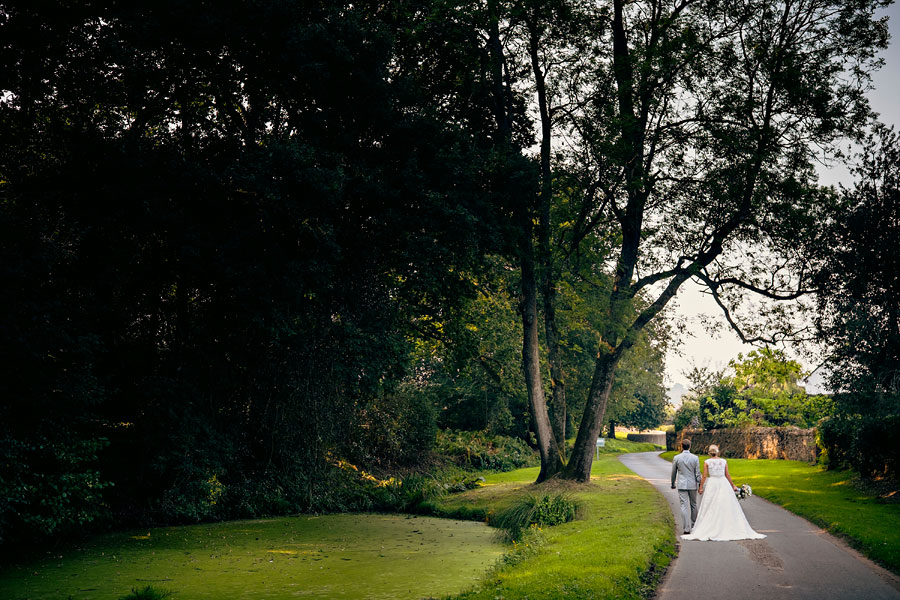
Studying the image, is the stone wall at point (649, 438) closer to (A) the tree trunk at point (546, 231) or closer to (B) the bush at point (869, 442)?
(B) the bush at point (869, 442)

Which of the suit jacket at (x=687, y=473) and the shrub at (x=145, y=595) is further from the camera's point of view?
the suit jacket at (x=687, y=473)

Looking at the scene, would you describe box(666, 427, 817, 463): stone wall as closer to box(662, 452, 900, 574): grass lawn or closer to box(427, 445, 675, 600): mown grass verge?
box(662, 452, 900, 574): grass lawn

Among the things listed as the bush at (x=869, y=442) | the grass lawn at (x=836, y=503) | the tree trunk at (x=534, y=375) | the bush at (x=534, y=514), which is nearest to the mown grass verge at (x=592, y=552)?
the bush at (x=534, y=514)

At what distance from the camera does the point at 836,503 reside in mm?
19078

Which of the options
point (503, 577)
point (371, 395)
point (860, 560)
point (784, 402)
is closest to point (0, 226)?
point (371, 395)

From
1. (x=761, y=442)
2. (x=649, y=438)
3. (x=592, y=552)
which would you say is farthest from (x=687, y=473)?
(x=649, y=438)

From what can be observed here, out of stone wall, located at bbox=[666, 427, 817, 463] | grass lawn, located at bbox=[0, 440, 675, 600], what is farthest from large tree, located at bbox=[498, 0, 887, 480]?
stone wall, located at bbox=[666, 427, 817, 463]

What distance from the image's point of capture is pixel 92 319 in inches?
618

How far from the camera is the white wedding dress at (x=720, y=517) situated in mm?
13930

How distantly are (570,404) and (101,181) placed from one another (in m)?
33.8

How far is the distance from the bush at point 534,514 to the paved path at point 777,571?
3.77m

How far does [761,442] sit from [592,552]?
3377 cm

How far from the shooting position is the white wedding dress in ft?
45.7

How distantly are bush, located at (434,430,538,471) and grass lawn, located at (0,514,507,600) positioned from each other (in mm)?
15767
